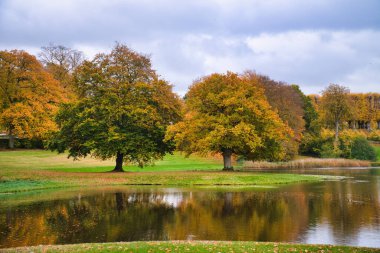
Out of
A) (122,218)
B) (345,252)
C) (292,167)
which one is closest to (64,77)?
(292,167)

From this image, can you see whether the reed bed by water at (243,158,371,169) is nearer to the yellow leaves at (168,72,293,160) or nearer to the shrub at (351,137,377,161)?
the shrub at (351,137,377,161)

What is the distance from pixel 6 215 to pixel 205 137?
26.2 metres

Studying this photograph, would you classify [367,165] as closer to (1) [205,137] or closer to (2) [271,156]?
(2) [271,156]

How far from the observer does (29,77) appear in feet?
217

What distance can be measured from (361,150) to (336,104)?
10.8m

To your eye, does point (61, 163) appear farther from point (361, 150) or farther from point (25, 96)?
point (361, 150)

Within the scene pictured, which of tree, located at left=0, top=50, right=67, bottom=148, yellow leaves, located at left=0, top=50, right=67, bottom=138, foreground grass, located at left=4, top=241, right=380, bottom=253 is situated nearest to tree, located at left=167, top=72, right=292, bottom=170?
tree, located at left=0, top=50, right=67, bottom=148

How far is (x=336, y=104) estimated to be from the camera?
298ft

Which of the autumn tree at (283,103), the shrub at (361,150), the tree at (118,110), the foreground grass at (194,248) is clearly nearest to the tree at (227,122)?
the tree at (118,110)

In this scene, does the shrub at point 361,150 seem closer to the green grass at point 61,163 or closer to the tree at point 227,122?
the green grass at point 61,163

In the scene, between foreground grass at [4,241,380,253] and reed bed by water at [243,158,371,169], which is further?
reed bed by water at [243,158,371,169]

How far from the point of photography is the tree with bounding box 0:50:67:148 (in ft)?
206

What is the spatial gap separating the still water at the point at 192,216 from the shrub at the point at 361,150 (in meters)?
54.7

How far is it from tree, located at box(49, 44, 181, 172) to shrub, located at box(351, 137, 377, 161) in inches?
2088
